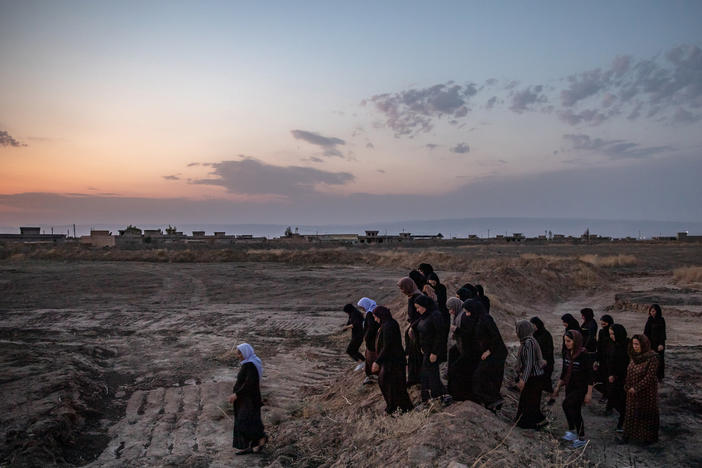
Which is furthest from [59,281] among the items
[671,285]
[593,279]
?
[671,285]

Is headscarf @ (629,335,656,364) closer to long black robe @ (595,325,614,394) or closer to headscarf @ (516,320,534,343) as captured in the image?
long black robe @ (595,325,614,394)

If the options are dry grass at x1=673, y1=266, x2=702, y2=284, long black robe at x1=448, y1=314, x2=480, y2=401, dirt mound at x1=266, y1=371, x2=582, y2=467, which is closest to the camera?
dirt mound at x1=266, y1=371, x2=582, y2=467

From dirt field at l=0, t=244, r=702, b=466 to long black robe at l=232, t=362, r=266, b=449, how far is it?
273 millimetres

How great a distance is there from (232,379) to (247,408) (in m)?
3.68

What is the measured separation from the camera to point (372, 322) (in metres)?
8.23

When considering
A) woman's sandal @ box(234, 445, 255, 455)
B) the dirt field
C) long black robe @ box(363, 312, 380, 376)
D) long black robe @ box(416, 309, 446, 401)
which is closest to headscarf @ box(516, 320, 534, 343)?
long black robe @ box(416, 309, 446, 401)

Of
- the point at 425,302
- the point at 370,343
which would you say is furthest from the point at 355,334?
→ the point at 425,302

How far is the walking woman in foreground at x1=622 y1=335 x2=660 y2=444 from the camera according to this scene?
236 inches

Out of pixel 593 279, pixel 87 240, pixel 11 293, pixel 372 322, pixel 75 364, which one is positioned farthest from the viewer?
pixel 87 240

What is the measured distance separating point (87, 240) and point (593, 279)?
55503 millimetres

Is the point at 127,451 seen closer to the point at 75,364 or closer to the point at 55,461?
the point at 55,461

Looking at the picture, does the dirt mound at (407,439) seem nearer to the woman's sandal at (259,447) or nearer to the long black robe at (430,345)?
the woman's sandal at (259,447)

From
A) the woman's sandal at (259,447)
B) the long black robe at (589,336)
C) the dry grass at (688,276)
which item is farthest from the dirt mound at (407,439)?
the dry grass at (688,276)

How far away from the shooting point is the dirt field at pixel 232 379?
6102mm
